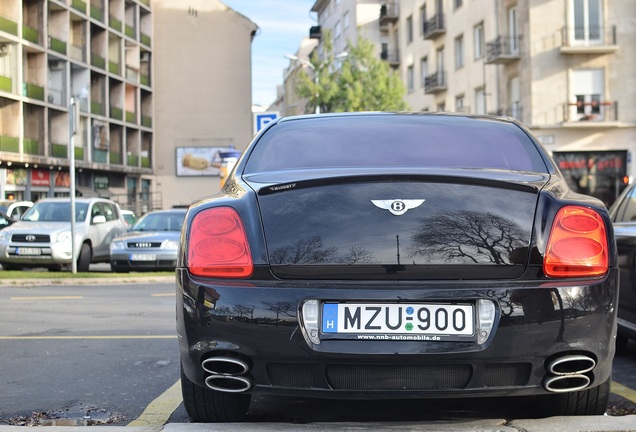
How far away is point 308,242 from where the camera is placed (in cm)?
368

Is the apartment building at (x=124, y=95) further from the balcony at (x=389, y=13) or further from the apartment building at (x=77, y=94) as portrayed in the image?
the balcony at (x=389, y=13)

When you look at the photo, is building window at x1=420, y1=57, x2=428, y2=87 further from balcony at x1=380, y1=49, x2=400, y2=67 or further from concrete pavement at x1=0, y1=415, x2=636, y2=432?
concrete pavement at x1=0, y1=415, x2=636, y2=432

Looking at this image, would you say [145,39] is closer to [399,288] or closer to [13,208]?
[13,208]

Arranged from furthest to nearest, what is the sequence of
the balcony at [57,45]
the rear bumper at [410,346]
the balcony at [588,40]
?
the balcony at [57,45] < the balcony at [588,40] < the rear bumper at [410,346]

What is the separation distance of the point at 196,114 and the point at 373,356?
66045 mm

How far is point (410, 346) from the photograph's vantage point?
11.5 feet

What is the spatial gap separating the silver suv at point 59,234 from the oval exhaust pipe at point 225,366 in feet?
51.8

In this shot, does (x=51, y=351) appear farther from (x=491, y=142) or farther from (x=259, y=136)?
(x=491, y=142)

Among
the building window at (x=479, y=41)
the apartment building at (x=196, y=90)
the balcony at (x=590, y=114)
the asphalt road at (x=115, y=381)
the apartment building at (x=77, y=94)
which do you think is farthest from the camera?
the apartment building at (x=196, y=90)

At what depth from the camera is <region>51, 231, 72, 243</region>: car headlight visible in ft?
61.6

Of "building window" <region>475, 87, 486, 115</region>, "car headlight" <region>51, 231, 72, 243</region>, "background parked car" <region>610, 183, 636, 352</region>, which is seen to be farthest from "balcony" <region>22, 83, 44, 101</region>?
"background parked car" <region>610, 183, 636, 352</region>

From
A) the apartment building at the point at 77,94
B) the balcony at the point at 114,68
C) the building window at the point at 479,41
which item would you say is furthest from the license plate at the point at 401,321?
the balcony at the point at 114,68

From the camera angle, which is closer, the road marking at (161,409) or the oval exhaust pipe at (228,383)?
the oval exhaust pipe at (228,383)

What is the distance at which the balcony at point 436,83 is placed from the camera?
4744 centimetres
